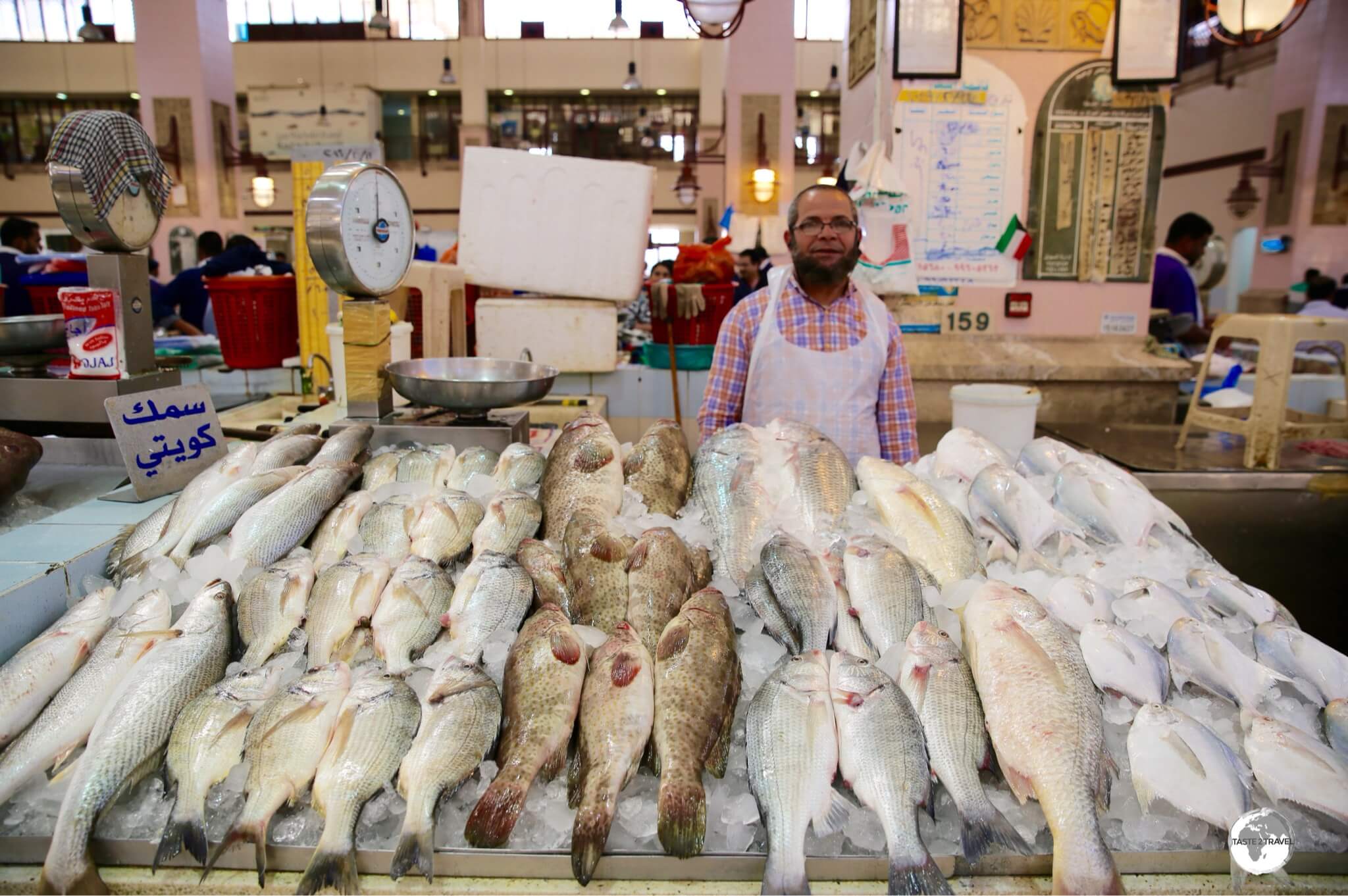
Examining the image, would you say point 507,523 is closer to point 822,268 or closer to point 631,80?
point 822,268

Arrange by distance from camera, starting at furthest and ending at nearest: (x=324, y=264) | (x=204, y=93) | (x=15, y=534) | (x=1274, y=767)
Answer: (x=204, y=93) < (x=324, y=264) < (x=15, y=534) < (x=1274, y=767)

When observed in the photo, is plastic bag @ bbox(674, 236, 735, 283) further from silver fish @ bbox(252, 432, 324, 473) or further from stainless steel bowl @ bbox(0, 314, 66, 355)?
stainless steel bowl @ bbox(0, 314, 66, 355)

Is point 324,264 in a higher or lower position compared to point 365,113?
lower

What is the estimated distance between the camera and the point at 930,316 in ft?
18.1

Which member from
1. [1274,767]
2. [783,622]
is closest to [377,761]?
[783,622]

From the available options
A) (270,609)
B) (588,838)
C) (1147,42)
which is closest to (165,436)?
(270,609)

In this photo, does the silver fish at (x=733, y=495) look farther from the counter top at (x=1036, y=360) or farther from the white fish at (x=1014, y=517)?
the counter top at (x=1036, y=360)

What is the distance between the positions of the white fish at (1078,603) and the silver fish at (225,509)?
1905 mm

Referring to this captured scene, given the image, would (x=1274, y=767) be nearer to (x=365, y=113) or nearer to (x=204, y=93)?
(x=204, y=93)

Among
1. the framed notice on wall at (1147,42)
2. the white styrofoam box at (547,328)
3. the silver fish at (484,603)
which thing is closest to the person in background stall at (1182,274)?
the framed notice on wall at (1147,42)

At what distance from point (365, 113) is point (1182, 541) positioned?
901 inches

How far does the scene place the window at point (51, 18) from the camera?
21609 mm

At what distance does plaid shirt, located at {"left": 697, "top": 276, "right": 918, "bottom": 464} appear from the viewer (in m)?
3.50

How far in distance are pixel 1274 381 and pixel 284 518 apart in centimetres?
443
